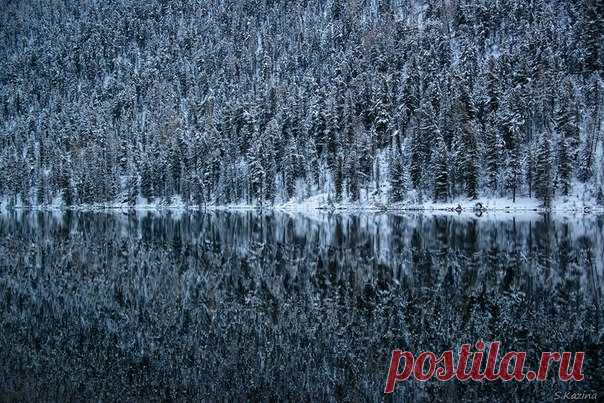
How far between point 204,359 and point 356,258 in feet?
80.9

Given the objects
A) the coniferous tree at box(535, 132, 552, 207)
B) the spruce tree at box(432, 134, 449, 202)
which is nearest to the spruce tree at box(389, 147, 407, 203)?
the spruce tree at box(432, 134, 449, 202)

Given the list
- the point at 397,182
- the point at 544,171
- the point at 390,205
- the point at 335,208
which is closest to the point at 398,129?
the point at 397,182

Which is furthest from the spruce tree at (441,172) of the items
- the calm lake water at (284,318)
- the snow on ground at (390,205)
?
the calm lake water at (284,318)

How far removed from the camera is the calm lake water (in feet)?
53.8

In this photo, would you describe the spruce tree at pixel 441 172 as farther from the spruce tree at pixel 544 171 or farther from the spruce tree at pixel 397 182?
the spruce tree at pixel 544 171

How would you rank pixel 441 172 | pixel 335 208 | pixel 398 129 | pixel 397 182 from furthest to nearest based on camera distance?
pixel 398 129 → pixel 335 208 → pixel 397 182 → pixel 441 172

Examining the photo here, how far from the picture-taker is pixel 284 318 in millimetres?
23953

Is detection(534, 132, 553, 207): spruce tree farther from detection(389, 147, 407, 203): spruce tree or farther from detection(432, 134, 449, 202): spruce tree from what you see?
detection(389, 147, 407, 203): spruce tree

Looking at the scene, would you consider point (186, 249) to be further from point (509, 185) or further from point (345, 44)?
point (345, 44)

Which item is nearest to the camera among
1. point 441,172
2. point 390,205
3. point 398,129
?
point 441,172

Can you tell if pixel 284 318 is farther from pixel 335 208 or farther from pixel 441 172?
pixel 335 208

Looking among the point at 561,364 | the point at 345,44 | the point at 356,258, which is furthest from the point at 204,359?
the point at 345,44

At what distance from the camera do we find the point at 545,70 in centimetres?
12550

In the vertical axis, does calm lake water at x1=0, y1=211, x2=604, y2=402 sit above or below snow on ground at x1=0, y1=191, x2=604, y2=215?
below
